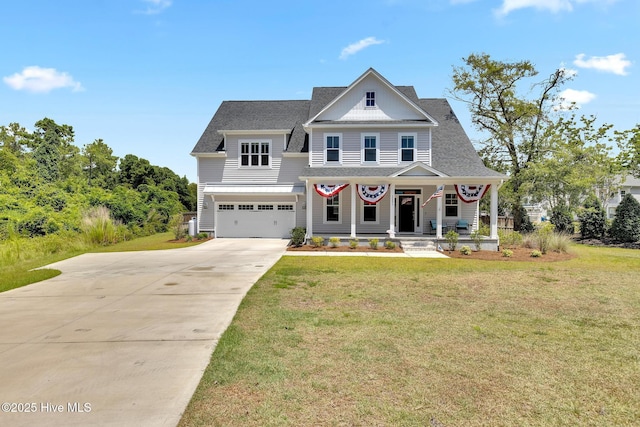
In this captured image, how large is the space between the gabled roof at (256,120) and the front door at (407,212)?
6937 millimetres

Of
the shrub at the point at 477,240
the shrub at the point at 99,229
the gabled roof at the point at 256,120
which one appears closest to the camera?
the shrub at the point at 477,240

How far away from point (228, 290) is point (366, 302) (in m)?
3.34

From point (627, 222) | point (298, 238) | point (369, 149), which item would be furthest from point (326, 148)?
point (627, 222)

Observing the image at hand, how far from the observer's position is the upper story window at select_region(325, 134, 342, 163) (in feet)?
70.7

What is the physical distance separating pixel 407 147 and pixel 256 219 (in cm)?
1008

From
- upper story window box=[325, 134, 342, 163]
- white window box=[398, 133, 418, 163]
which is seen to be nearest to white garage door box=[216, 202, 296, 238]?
upper story window box=[325, 134, 342, 163]

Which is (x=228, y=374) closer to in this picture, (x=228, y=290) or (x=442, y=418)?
(x=442, y=418)

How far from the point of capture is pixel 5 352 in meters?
5.19

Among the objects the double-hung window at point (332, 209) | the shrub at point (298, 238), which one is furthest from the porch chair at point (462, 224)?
the shrub at point (298, 238)

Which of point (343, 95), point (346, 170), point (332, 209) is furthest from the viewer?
point (332, 209)

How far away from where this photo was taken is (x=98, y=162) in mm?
53500

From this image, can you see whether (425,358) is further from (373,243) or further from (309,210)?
(309,210)

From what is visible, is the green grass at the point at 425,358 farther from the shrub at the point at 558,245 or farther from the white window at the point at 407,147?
the white window at the point at 407,147

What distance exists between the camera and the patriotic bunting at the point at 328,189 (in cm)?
1950
